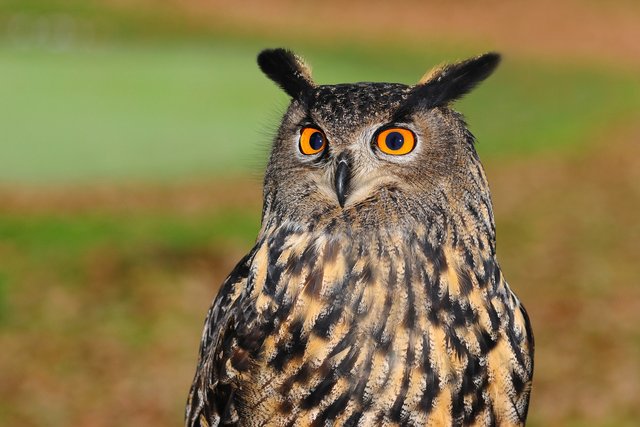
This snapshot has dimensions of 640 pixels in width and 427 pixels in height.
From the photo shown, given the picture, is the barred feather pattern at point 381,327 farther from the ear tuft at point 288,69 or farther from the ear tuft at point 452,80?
the ear tuft at point 288,69

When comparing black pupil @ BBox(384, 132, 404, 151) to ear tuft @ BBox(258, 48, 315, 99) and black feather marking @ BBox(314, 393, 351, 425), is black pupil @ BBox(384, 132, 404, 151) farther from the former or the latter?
black feather marking @ BBox(314, 393, 351, 425)

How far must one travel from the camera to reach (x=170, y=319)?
7.36 meters

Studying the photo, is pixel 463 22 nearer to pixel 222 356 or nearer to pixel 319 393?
pixel 222 356

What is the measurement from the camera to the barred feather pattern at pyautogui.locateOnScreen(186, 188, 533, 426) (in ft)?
8.39

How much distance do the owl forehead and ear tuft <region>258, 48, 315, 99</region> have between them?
19 cm

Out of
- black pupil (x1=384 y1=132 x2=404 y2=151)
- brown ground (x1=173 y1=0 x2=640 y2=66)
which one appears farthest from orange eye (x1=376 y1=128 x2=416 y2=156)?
brown ground (x1=173 y1=0 x2=640 y2=66)

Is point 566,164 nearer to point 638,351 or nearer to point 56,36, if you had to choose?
point 638,351

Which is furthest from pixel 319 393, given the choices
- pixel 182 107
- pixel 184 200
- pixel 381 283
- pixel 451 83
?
pixel 182 107

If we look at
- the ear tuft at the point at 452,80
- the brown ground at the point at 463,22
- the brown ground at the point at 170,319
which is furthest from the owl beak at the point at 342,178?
the brown ground at the point at 463,22

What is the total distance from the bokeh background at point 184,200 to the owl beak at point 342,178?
0.44 m

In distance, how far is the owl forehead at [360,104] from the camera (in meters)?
2.59

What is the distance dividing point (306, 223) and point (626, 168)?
35.1 ft

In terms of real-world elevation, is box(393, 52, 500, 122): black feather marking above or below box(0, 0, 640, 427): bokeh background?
above

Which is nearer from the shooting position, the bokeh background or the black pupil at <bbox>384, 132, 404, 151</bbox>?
the black pupil at <bbox>384, 132, 404, 151</bbox>
